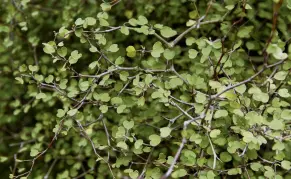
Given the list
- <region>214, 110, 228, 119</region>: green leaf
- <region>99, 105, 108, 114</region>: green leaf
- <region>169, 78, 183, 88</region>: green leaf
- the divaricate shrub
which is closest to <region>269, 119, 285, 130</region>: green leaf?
the divaricate shrub

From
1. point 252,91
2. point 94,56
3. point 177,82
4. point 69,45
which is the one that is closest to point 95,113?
point 94,56

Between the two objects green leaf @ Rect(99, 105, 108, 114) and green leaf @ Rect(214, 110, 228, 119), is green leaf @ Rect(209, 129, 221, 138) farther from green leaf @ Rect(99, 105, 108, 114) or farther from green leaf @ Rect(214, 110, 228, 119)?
green leaf @ Rect(99, 105, 108, 114)

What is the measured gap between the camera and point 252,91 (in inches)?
39.6

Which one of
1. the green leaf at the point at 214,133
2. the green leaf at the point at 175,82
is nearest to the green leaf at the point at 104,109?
the green leaf at the point at 175,82

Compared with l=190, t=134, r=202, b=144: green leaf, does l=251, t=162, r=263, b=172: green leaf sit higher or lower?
lower

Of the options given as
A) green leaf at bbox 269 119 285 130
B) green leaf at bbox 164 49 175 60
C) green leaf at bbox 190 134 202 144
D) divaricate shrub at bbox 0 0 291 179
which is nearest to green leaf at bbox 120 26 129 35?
divaricate shrub at bbox 0 0 291 179

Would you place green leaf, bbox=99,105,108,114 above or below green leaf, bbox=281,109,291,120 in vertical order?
below

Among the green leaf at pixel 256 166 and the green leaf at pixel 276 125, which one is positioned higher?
the green leaf at pixel 276 125

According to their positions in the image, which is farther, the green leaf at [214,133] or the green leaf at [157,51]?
the green leaf at [157,51]

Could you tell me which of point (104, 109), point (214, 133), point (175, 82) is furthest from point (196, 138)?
point (104, 109)

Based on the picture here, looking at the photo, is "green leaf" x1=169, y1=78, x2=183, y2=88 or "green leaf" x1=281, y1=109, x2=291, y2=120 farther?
"green leaf" x1=169, y1=78, x2=183, y2=88

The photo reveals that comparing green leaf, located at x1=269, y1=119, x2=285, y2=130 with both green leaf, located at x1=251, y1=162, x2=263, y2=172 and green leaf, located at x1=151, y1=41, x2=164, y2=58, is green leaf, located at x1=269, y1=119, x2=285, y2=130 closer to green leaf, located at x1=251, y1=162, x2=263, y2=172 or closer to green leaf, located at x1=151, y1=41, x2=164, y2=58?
green leaf, located at x1=251, y1=162, x2=263, y2=172

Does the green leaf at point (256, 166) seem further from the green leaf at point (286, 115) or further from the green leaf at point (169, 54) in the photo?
the green leaf at point (169, 54)

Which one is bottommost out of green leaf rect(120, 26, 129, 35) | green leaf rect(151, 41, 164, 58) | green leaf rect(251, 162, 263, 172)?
green leaf rect(251, 162, 263, 172)
